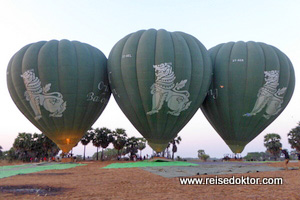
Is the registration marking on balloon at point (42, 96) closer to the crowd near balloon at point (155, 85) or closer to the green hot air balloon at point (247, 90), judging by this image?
the crowd near balloon at point (155, 85)

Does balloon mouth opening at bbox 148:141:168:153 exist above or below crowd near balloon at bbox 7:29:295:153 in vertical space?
below

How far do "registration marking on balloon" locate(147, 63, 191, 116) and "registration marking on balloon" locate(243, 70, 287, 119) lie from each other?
672cm

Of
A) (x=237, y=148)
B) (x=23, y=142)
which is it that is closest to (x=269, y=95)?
(x=237, y=148)

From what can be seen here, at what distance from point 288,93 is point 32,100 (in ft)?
78.8

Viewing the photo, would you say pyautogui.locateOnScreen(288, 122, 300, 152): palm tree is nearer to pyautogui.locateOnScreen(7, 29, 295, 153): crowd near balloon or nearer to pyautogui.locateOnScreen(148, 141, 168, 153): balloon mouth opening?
pyautogui.locateOnScreen(7, 29, 295, 153): crowd near balloon

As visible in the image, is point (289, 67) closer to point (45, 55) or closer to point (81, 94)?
point (81, 94)

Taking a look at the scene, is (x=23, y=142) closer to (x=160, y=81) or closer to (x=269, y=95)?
(x=160, y=81)

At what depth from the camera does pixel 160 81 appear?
22.9 metres

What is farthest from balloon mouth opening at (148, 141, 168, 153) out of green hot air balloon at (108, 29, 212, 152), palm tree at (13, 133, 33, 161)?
palm tree at (13, 133, 33, 161)

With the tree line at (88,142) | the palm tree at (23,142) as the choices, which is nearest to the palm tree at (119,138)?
the tree line at (88,142)

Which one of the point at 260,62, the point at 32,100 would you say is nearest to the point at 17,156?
the point at 32,100

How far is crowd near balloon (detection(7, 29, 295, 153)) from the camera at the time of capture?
23.3 meters

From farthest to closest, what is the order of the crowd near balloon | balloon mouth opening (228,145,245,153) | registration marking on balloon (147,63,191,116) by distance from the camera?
balloon mouth opening (228,145,245,153)
the crowd near balloon
registration marking on balloon (147,63,191,116)

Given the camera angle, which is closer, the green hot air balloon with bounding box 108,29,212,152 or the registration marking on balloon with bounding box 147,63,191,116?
the registration marking on balloon with bounding box 147,63,191,116
